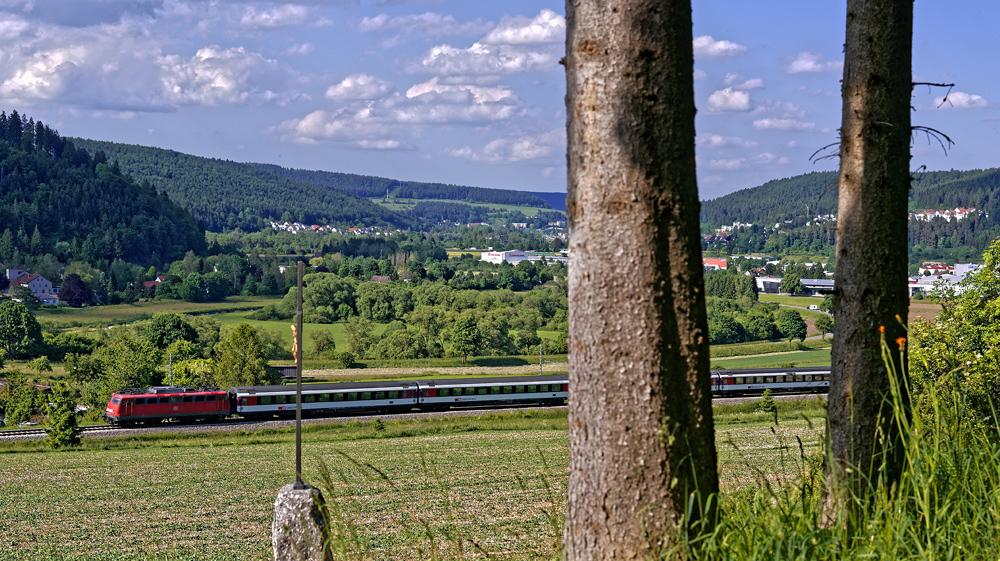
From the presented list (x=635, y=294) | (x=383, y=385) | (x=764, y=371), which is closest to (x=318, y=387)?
(x=383, y=385)

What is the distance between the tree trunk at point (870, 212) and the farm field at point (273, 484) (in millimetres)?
1701

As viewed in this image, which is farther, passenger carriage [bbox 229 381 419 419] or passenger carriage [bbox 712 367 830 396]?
passenger carriage [bbox 712 367 830 396]

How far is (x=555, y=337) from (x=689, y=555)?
239 feet

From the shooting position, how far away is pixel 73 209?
164 metres

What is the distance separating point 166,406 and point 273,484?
51.3ft

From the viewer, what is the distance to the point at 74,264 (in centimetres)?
13175

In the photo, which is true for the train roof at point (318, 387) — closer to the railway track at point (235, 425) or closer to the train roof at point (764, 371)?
the railway track at point (235, 425)

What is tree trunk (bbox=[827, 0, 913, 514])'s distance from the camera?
386cm

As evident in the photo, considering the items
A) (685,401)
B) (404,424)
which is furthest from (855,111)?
(404,424)

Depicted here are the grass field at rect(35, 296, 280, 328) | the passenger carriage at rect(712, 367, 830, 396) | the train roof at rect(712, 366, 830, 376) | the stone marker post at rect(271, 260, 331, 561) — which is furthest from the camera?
the grass field at rect(35, 296, 280, 328)

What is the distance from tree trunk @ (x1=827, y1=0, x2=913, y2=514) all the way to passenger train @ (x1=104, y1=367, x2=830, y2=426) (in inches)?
1233

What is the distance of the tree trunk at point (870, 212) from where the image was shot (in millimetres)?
3861

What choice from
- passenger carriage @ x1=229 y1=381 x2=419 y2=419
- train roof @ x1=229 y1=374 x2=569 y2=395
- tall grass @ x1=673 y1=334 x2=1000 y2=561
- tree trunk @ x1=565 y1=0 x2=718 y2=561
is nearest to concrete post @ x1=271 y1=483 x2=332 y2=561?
tree trunk @ x1=565 y1=0 x2=718 y2=561

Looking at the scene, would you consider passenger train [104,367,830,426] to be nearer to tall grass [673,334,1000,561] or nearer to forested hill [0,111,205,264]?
tall grass [673,334,1000,561]
